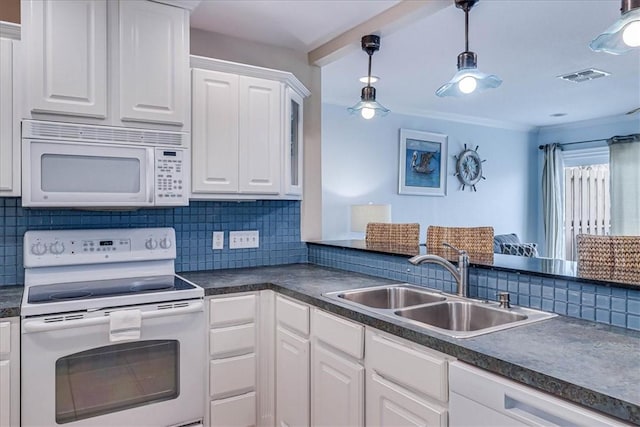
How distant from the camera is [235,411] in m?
2.29

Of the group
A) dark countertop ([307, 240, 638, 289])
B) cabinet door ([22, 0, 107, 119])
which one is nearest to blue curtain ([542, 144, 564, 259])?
dark countertop ([307, 240, 638, 289])

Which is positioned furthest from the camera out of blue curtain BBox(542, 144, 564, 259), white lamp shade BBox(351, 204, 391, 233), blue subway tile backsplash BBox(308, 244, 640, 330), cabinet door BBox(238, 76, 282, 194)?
blue curtain BBox(542, 144, 564, 259)

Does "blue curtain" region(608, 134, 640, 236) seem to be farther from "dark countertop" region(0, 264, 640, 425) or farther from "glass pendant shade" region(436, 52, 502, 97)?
"dark countertop" region(0, 264, 640, 425)

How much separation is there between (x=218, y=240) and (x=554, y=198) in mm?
5076

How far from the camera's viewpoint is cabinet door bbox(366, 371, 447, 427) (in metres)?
1.37

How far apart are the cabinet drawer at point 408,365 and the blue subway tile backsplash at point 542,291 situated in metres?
0.56

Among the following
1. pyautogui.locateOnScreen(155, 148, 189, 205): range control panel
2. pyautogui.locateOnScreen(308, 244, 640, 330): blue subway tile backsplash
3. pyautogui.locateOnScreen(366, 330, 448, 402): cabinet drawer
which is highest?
pyautogui.locateOnScreen(155, 148, 189, 205): range control panel

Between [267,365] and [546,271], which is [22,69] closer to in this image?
[267,365]

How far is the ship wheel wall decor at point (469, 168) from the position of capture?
560 cm

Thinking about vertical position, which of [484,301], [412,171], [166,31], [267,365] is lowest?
[267,365]

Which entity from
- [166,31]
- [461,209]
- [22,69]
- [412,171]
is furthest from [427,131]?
[22,69]

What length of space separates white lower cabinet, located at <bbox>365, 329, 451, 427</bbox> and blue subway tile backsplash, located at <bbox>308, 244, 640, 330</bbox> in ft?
1.85

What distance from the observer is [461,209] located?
224 inches

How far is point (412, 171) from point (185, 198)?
3.39m
